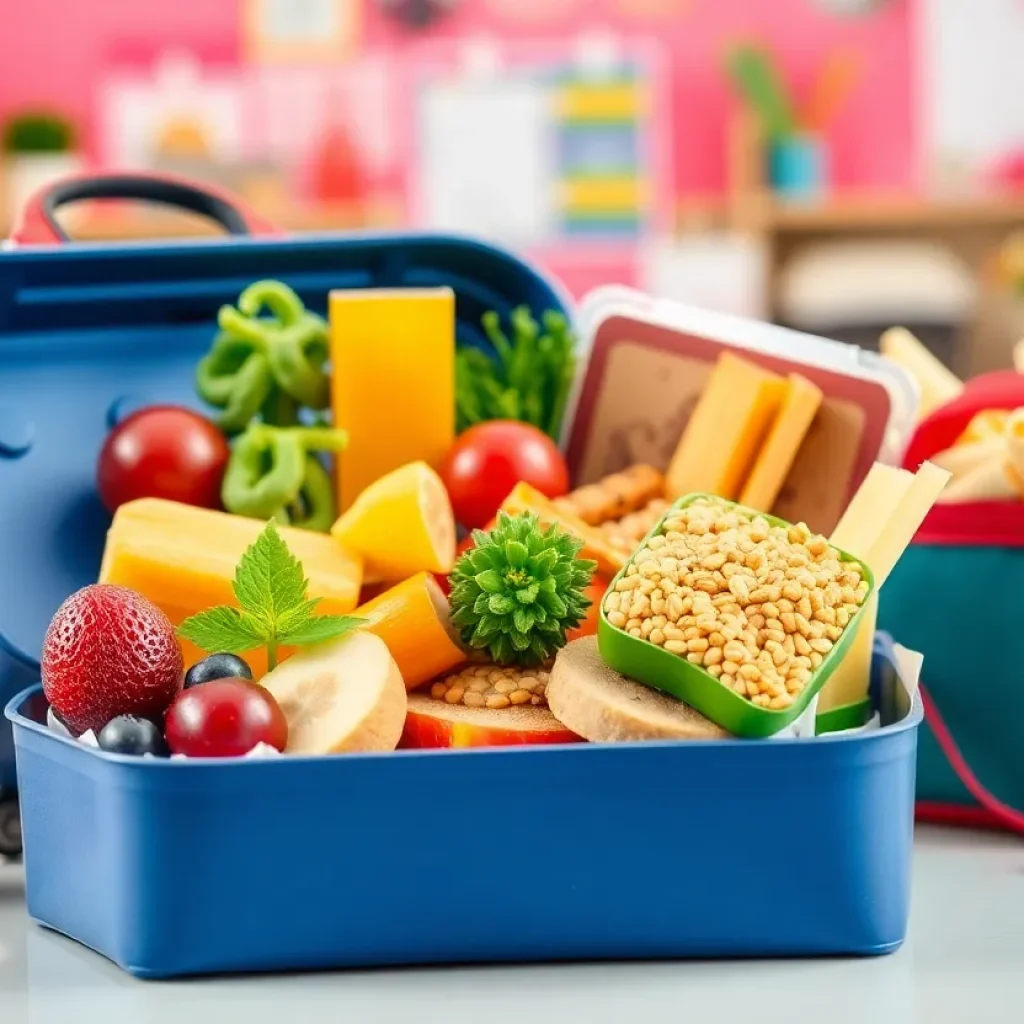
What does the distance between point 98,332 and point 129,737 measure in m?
0.40

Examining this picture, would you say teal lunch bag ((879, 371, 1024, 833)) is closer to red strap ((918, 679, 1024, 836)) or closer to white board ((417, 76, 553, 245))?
red strap ((918, 679, 1024, 836))

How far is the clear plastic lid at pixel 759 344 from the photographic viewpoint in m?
0.90

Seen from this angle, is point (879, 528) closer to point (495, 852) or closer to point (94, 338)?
point (495, 852)

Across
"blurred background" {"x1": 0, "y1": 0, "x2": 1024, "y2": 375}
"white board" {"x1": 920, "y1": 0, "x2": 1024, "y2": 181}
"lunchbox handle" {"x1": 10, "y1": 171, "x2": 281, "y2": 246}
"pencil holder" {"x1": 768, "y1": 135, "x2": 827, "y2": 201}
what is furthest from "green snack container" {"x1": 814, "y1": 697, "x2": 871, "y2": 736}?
"white board" {"x1": 920, "y1": 0, "x2": 1024, "y2": 181}

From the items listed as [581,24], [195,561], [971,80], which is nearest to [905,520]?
[195,561]

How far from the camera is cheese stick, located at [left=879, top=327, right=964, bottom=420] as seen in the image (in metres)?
1.00

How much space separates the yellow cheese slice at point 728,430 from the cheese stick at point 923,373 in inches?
4.6

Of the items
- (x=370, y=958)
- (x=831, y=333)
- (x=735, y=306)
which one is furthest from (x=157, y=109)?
(x=370, y=958)

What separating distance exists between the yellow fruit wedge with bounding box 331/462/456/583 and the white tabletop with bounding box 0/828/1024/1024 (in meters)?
0.23

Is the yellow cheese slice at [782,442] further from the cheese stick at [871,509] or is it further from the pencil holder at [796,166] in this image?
the pencil holder at [796,166]

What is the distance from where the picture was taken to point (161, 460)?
0.90 m

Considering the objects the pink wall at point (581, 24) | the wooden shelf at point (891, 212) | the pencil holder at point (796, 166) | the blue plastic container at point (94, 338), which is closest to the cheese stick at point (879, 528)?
the blue plastic container at point (94, 338)

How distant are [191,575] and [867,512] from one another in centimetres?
33

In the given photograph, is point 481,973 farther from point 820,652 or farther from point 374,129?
point 374,129
